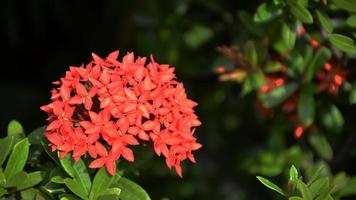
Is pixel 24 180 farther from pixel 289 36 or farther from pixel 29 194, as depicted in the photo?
pixel 289 36

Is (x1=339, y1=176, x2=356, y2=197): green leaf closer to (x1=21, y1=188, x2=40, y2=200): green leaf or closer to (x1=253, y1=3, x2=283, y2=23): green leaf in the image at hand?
(x1=253, y1=3, x2=283, y2=23): green leaf

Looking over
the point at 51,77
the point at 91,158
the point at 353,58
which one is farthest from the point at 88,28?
the point at 91,158

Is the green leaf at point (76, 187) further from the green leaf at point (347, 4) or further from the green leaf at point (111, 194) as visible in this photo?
the green leaf at point (347, 4)

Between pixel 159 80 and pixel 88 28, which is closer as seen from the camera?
pixel 159 80

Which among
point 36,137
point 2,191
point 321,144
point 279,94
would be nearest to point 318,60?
point 279,94

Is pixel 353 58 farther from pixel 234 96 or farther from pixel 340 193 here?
pixel 234 96

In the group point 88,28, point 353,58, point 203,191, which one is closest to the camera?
point 353,58

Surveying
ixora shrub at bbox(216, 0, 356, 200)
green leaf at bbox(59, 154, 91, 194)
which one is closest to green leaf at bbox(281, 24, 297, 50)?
ixora shrub at bbox(216, 0, 356, 200)
